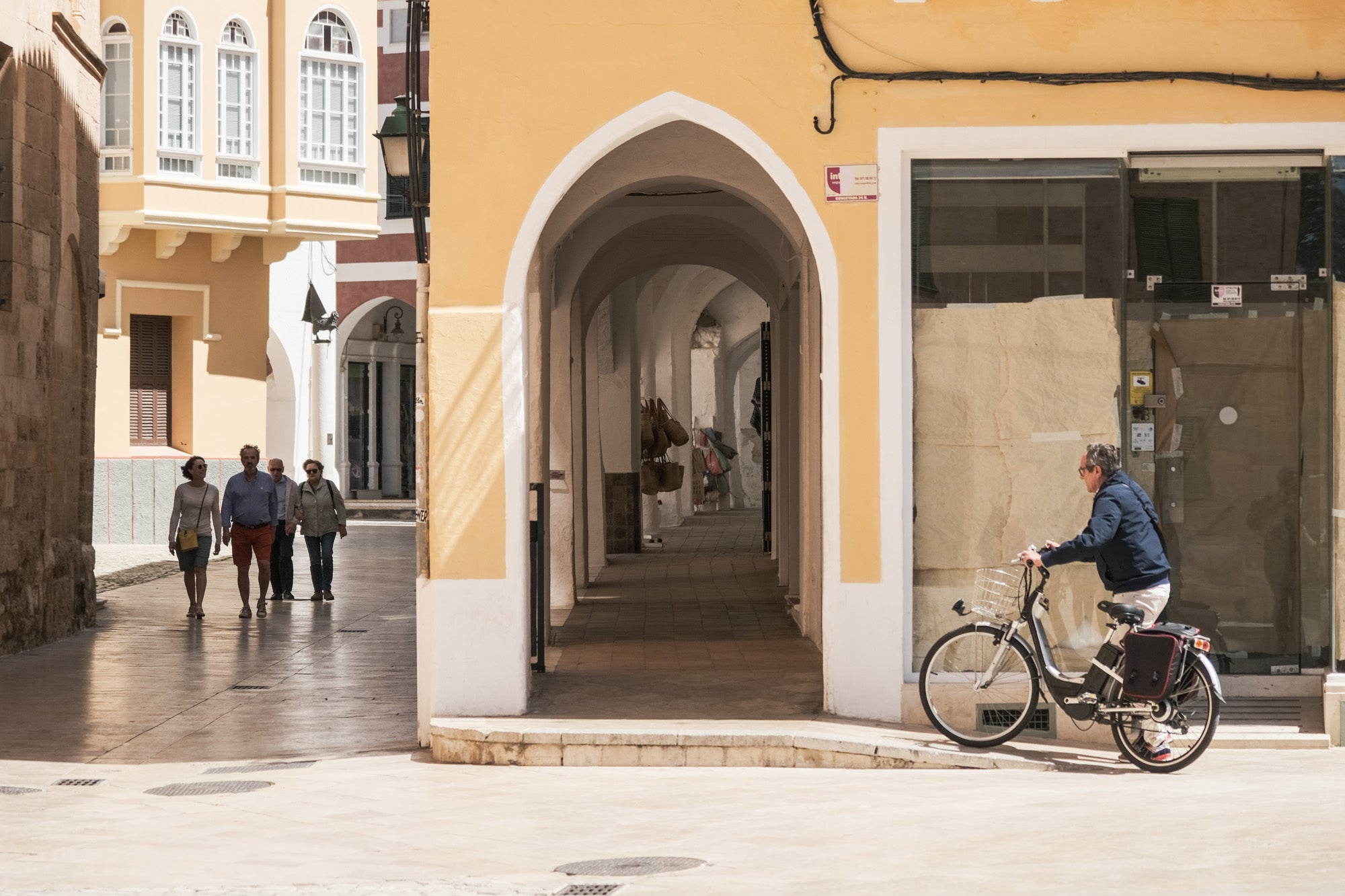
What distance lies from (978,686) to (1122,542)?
1.14m

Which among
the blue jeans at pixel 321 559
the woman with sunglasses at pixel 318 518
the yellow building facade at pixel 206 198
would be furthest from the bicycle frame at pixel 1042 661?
the yellow building facade at pixel 206 198

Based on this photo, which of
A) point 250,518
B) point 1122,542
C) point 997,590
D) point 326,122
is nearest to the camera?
point 1122,542

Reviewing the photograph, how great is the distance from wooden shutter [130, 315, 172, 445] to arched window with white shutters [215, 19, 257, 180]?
9.12 ft

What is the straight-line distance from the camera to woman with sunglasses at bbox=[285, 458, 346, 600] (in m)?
18.9

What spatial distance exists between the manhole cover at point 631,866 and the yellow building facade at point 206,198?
2185 cm

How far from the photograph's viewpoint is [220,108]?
27906mm

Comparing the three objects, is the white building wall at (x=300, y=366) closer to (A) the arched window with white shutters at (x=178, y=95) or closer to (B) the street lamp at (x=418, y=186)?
(A) the arched window with white shutters at (x=178, y=95)

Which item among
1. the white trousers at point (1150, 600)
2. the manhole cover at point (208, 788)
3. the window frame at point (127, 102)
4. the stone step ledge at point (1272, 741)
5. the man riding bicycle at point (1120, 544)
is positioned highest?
the window frame at point (127, 102)

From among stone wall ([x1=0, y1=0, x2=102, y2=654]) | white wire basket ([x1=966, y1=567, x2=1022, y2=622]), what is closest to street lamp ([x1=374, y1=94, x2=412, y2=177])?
stone wall ([x1=0, y1=0, x2=102, y2=654])

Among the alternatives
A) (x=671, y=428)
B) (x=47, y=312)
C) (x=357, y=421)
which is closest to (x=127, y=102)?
(x=671, y=428)

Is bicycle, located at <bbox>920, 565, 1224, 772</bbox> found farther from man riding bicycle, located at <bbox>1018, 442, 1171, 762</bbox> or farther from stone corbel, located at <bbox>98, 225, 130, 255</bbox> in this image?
stone corbel, located at <bbox>98, 225, 130, 255</bbox>

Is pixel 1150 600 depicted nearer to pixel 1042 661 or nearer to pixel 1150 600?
pixel 1150 600

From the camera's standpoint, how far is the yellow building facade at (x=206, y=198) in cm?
2711

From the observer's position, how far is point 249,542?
18047mm
